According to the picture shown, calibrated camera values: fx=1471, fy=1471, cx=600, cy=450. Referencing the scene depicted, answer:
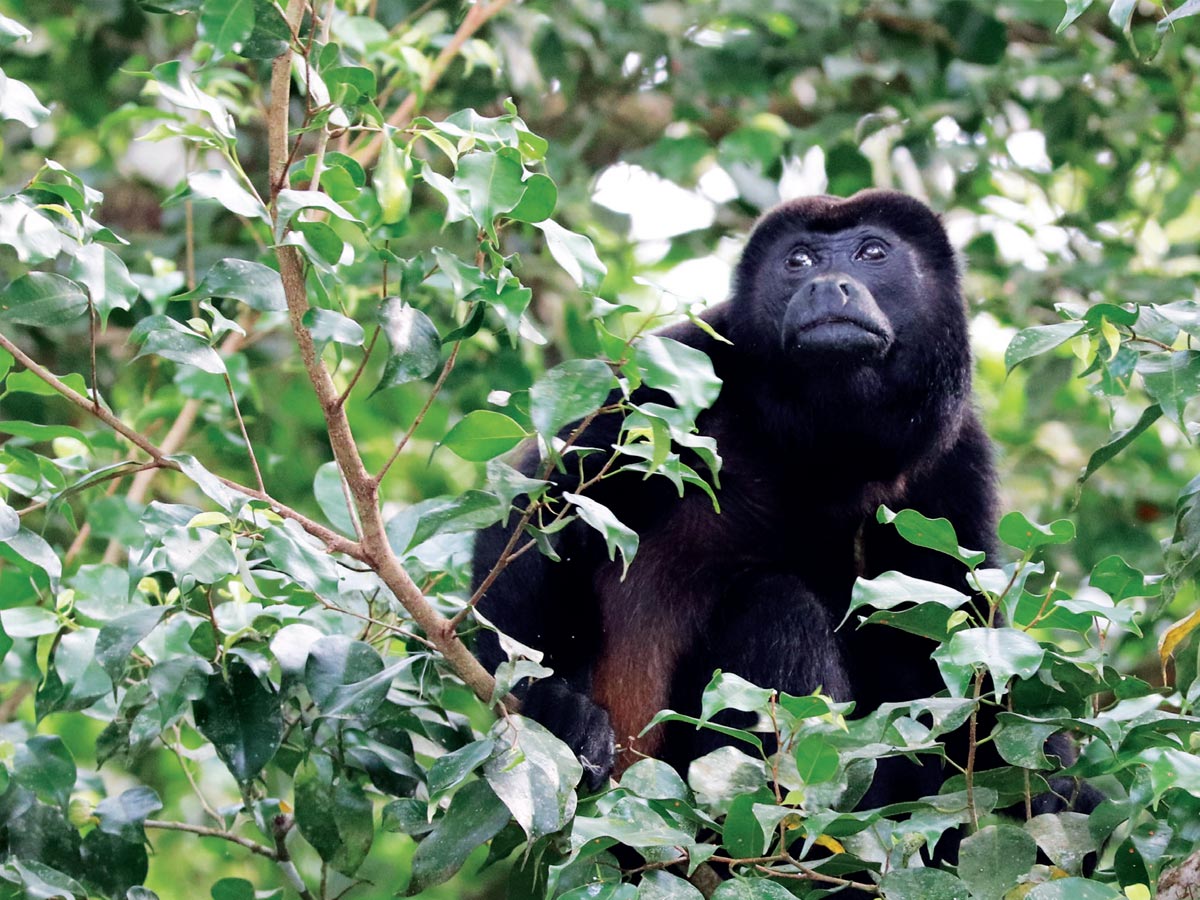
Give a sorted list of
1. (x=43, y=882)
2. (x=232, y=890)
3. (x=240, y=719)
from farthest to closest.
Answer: (x=232, y=890), (x=240, y=719), (x=43, y=882)

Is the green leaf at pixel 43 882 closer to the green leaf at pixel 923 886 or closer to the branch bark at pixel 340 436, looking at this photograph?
the branch bark at pixel 340 436

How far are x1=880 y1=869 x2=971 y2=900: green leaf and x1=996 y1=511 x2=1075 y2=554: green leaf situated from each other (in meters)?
0.41

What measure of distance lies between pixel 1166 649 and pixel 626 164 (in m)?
2.84

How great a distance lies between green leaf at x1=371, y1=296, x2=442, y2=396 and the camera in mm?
1871

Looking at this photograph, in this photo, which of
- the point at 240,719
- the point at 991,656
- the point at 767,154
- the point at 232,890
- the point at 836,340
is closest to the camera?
the point at 991,656

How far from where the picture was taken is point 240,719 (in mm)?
2207

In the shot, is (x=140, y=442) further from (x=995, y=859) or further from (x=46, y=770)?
(x=995, y=859)

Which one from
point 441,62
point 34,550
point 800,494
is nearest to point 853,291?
point 800,494

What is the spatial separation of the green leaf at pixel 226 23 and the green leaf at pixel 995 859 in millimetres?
1291

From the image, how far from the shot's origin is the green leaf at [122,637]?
1989mm

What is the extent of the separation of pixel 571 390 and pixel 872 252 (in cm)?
159

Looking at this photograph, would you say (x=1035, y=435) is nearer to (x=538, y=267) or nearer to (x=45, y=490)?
(x=538, y=267)

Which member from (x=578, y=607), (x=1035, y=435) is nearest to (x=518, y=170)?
(x=578, y=607)

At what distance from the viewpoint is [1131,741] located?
1767 mm
